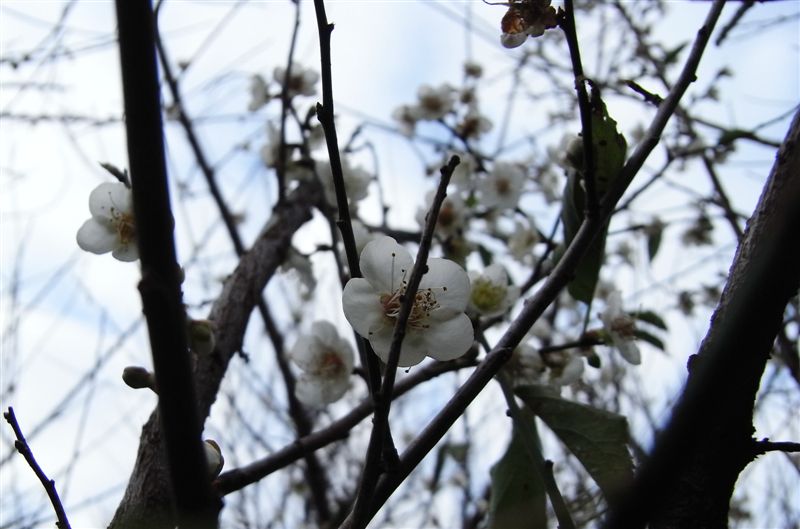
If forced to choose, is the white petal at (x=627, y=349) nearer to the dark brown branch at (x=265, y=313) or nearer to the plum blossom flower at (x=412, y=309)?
the plum blossom flower at (x=412, y=309)

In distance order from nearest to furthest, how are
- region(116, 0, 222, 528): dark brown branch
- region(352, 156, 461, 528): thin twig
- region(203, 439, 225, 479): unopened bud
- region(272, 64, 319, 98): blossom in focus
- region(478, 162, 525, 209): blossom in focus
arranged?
region(116, 0, 222, 528): dark brown branch, region(352, 156, 461, 528): thin twig, region(203, 439, 225, 479): unopened bud, region(272, 64, 319, 98): blossom in focus, region(478, 162, 525, 209): blossom in focus

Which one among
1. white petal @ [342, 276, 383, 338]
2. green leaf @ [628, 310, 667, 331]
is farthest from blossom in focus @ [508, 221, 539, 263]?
white petal @ [342, 276, 383, 338]

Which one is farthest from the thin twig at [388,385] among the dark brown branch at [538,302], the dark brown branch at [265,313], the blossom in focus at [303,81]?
the dark brown branch at [265,313]

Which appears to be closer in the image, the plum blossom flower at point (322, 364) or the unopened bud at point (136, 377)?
the unopened bud at point (136, 377)

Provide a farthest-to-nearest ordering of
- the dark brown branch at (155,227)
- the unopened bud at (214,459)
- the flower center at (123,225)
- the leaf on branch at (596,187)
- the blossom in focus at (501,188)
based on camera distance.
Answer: the blossom in focus at (501,188)
the flower center at (123,225)
the leaf on branch at (596,187)
the unopened bud at (214,459)
the dark brown branch at (155,227)

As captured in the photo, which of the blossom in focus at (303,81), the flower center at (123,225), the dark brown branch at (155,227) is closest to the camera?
the dark brown branch at (155,227)

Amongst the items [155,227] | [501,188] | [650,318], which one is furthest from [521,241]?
[155,227]

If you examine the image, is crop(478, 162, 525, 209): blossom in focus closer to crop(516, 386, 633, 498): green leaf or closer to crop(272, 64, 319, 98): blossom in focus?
crop(272, 64, 319, 98): blossom in focus
